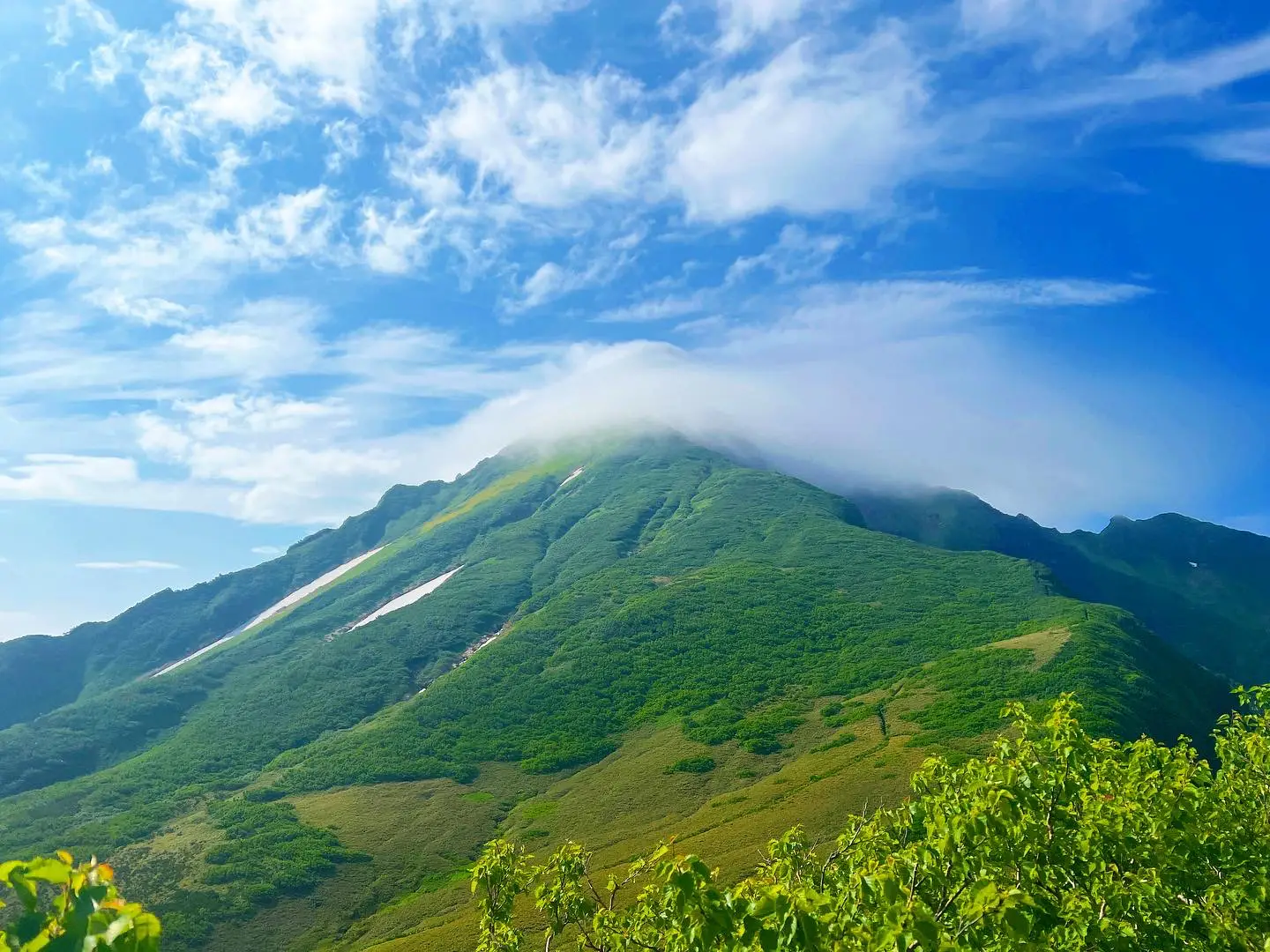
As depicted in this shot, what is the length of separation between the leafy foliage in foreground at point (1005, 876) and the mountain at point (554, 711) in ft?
109

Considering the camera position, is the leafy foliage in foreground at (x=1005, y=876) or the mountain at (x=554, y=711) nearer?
the leafy foliage in foreground at (x=1005, y=876)

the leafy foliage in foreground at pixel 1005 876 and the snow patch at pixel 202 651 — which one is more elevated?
the snow patch at pixel 202 651

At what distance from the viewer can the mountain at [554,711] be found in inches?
2176

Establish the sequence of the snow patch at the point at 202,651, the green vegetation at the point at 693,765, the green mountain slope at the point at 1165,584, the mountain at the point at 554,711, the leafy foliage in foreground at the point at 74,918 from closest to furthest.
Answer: the leafy foliage in foreground at the point at 74,918
the mountain at the point at 554,711
the green vegetation at the point at 693,765
the green mountain slope at the point at 1165,584
the snow patch at the point at 202,651

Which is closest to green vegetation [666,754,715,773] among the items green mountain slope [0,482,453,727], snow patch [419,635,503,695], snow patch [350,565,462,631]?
snow patch [419,635,503,695]

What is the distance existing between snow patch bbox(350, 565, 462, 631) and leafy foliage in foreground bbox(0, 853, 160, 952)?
143362mm

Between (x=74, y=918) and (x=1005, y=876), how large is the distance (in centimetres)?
947

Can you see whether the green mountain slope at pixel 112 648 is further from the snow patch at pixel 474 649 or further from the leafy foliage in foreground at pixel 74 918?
the leafy foliage in foreground at pixel 74 918

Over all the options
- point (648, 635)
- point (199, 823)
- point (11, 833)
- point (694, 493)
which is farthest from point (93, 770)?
point (694, 493)

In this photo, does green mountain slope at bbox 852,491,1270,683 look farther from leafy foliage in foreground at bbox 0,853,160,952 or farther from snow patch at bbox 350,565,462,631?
leafy foliage in foreground at bbox 0,853,160,952

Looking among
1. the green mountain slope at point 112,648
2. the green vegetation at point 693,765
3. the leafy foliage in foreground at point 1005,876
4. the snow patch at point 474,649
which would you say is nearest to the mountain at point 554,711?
the green vegetation at point 693,765

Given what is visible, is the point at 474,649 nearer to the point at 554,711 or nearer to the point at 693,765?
the point at 554,711

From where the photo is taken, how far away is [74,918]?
3547 mm

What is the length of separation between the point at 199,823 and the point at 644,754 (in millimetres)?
39295
